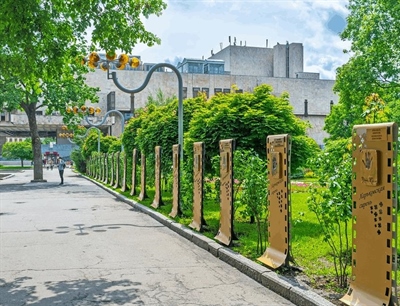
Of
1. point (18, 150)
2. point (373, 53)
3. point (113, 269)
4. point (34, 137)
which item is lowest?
point (113, 269)

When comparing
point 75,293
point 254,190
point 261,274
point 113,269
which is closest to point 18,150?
point 254,190

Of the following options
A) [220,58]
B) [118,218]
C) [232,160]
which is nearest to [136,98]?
[220,58]

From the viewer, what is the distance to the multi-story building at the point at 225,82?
7619 cm

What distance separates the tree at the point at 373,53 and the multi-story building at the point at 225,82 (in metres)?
40.8

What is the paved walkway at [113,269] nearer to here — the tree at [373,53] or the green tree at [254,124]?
the green tree at [254,124]

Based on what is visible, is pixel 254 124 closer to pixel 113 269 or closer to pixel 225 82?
pixel 113 269

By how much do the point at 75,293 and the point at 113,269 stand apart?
4.68 ft

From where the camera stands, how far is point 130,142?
987 inches

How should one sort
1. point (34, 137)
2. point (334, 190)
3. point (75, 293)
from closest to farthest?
point (334, 190)
point (75, 293)
point (34, 137)

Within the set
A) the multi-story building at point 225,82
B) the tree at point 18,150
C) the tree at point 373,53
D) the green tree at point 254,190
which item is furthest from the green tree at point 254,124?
the tree at point 18,150

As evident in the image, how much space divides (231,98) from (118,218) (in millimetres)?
Answer: 4621

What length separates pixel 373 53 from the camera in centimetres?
3031

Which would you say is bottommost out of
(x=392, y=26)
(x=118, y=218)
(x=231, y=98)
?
(x=118, y=218)

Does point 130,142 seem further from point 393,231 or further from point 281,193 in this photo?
point 393,231
